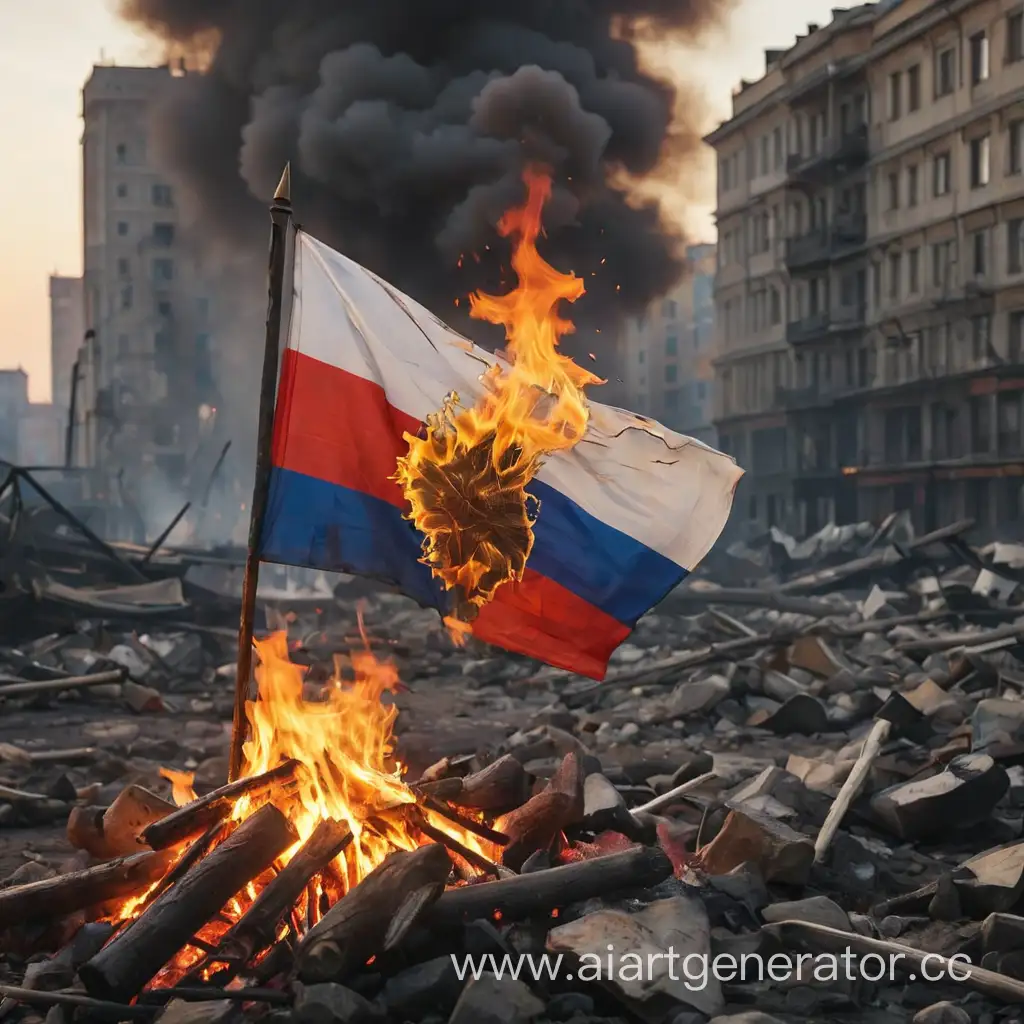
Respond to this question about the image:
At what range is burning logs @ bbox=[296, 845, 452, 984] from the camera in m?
3.97

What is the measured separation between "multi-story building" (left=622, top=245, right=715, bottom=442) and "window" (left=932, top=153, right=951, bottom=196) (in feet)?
121

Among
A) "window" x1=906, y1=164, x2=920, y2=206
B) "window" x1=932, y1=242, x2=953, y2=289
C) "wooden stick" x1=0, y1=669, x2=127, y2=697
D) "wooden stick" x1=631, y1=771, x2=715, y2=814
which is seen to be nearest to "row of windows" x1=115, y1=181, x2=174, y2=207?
"window" x1=906, y1=164, x2=920, y2=206

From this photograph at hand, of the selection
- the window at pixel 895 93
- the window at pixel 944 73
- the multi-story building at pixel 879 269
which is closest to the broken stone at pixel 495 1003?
the multi-story building at pixel 879 269

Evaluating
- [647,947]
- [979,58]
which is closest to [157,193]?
[979,58]

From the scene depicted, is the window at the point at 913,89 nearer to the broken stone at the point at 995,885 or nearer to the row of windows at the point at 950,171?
the row of windows at the point at 950,171

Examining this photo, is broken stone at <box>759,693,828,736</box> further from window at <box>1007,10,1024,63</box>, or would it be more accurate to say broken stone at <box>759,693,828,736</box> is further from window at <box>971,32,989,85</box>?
window at <box>971,32,989,85</box>

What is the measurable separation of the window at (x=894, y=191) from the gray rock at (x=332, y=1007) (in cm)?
3833

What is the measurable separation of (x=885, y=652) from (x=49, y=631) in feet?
33.0

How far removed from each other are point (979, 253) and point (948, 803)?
31237 mm

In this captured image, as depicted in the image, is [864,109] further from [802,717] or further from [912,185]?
[802,717]

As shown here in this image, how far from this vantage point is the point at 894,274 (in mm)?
38344

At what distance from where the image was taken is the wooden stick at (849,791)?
20.3ft

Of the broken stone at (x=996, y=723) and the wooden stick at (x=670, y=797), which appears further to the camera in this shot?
the broken stone at (x=996, y=723)

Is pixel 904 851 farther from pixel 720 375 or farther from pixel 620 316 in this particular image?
pixel 720 375
